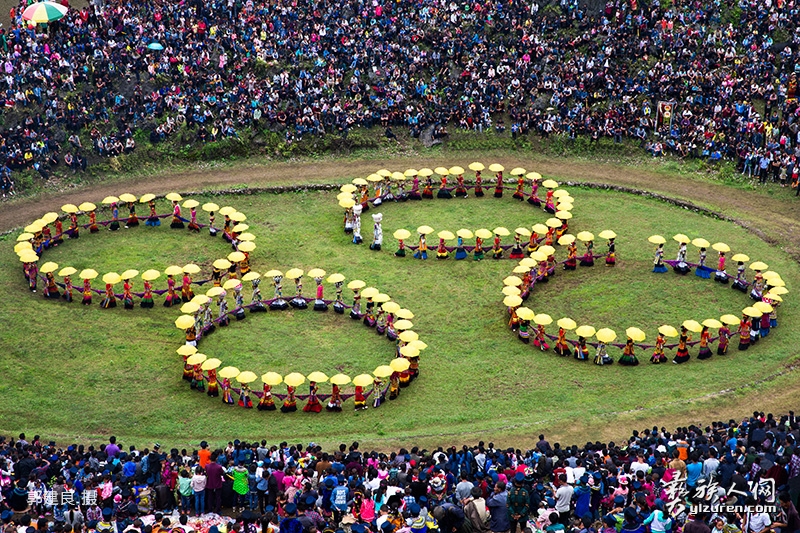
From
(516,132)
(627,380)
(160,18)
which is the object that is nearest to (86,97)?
(160,18)

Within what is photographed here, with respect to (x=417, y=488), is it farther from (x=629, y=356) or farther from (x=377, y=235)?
(x=377, y=235)

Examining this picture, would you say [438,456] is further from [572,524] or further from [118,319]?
[118,319]

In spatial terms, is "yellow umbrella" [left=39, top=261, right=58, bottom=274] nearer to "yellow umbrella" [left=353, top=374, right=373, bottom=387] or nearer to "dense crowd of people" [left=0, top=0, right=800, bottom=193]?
"dense crowd of people" [left=0, top=0, right=800, bottom=193]

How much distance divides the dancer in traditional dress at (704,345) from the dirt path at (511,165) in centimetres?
1332

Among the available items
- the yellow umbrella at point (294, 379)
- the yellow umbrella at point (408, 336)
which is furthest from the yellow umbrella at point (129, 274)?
the yellow umbrella at point (408, 336)

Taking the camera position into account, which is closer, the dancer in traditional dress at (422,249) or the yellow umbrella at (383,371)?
the yellow umbrella at (383,371)

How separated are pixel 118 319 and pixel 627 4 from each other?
42.7 metres

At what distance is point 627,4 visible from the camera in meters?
73.6

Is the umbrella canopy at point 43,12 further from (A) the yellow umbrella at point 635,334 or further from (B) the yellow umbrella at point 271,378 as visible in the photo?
(A) the yellow umbrella at point 635,334

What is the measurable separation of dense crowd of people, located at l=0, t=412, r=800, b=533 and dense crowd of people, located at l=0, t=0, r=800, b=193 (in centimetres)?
3409

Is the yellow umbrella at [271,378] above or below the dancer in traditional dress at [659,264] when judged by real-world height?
below

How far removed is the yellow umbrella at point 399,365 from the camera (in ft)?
140

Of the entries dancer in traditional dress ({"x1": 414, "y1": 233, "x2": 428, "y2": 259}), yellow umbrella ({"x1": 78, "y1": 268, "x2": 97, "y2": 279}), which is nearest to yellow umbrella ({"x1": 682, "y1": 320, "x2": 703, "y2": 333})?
dancer in traditional dress ({"x1": 414, "y1": 233, "x2": 428, "y2": 259})

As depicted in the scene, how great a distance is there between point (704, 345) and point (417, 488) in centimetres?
1933
